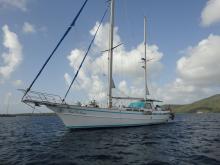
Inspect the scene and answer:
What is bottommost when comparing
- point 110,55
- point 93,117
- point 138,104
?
point 93,117

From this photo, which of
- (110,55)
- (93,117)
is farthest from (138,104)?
(93,117)

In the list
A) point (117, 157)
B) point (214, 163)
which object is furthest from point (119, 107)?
point (214, 163)

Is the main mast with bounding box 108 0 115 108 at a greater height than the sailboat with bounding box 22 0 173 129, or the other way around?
the main mast with bounding box 108 0 115 108

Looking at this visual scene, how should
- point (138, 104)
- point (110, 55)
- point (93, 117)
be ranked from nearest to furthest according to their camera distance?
point (93, 117) → point (110, 55) → point (138, 104)

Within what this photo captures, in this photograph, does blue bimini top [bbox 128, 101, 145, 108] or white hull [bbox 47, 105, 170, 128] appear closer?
white hull [bbox 47, 105, 170, 128]

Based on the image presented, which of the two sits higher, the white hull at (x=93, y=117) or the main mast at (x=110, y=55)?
the main mast at (x=110, y=55)

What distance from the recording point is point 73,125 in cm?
2686

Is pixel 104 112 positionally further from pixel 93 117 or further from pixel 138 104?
pixel 138 104

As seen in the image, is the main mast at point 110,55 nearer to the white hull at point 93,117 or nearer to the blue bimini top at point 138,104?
the white hull at point 93,117

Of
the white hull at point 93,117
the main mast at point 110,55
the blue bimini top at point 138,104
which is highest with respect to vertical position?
the main mast at point 110,55

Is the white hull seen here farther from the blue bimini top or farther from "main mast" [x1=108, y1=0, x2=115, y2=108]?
the blue bimini top

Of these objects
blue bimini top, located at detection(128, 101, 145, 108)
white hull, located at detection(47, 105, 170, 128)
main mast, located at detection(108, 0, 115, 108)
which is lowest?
white hull, located at detection(47, 105, 170, 128)

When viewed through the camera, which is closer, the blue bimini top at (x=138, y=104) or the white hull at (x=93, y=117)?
the white hull at (x=93, y=117)

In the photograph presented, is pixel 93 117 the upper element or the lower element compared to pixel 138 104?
lower
